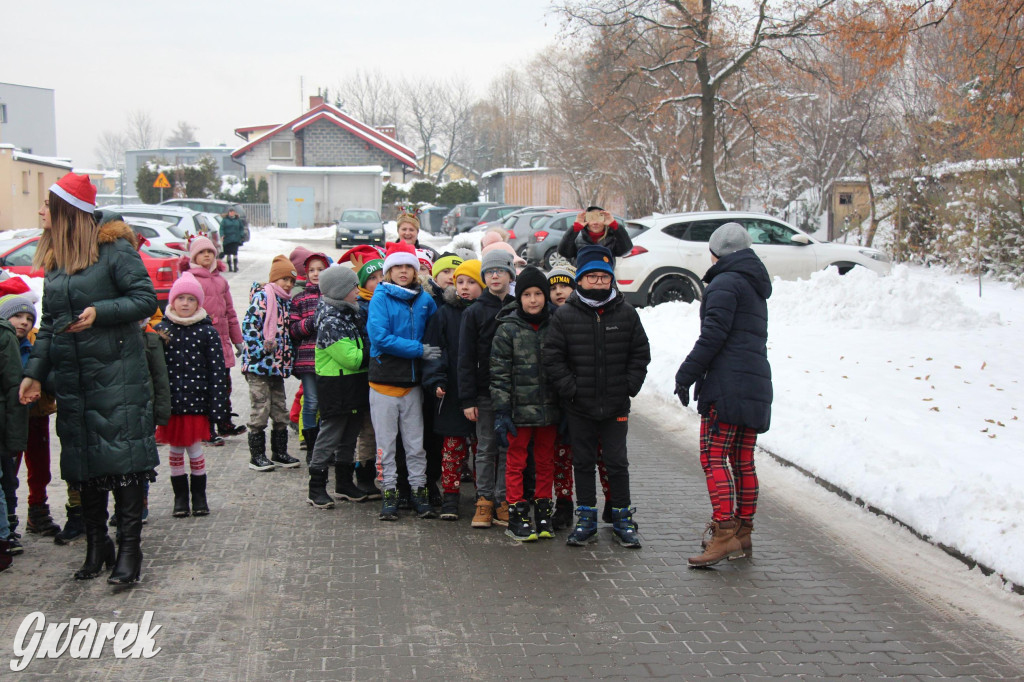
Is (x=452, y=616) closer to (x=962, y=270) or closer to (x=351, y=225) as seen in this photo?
(x=962, y=270)

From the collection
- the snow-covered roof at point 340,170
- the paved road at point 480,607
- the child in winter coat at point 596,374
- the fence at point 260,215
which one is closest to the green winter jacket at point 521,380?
the child in winter coat at point 596,374

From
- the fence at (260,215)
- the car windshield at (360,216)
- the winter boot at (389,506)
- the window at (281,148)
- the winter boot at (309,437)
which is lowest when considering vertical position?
the winter boot at (389,506)

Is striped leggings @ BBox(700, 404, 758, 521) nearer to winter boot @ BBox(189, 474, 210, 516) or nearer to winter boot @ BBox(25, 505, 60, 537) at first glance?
winter boot @ BBox(189, 474, 210, 516)

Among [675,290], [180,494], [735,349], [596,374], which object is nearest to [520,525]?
[596,374]

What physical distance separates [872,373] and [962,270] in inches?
510

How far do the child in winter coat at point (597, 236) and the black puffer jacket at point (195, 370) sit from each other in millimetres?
2752

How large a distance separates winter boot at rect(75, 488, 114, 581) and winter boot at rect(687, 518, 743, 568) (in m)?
3.40

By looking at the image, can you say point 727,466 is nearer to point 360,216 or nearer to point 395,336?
point 395,336

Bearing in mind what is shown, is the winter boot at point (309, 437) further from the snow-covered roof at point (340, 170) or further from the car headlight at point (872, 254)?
the snow-covered roof at point (340, 170)

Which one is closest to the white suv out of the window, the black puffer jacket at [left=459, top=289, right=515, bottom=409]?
the black puffer jacket at [left=459, top=289, right=515, bottom=409]

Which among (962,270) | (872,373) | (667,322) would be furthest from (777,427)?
(962,270)

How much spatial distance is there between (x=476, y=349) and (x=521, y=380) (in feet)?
1.36

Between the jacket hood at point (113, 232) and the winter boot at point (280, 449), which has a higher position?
the jacket hood at point (113, 232)

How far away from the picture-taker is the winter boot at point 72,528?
18.7 ft
